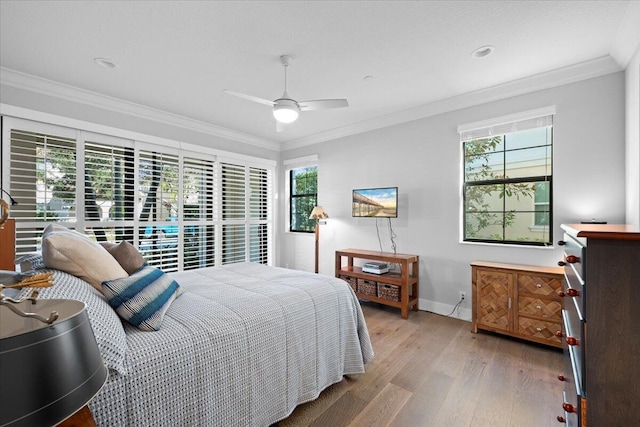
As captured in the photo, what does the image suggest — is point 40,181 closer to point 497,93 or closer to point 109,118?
point 109,118

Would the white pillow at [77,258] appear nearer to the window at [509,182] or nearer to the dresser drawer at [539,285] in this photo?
the dresser drawer at [539,285]

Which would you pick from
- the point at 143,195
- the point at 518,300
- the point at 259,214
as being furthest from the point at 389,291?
the point at 143,195

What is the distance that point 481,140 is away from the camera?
3.45 metres

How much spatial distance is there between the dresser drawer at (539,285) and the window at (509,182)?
50cm

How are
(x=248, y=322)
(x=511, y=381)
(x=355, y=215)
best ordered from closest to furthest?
(x=248, y=322)
(x=511, y=381)
(x=355, y=215)

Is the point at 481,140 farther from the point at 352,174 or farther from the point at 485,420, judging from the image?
the point at 485,420

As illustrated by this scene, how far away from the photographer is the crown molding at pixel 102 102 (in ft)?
9.48

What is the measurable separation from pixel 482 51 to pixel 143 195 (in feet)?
13.3

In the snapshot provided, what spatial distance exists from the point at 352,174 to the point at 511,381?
3151 mm

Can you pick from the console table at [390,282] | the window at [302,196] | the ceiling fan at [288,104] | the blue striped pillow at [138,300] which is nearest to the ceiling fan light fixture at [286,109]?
the ceiling fan at [288,104]

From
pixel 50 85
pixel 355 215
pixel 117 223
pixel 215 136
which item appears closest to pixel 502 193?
pixel 355 215

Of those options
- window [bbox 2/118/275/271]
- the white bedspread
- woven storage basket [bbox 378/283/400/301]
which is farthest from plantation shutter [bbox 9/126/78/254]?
woven storage basket [bbox 378/283/400/301]

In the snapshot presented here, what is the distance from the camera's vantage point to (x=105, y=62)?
2.66m

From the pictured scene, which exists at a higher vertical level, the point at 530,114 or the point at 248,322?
the point at 530,114
